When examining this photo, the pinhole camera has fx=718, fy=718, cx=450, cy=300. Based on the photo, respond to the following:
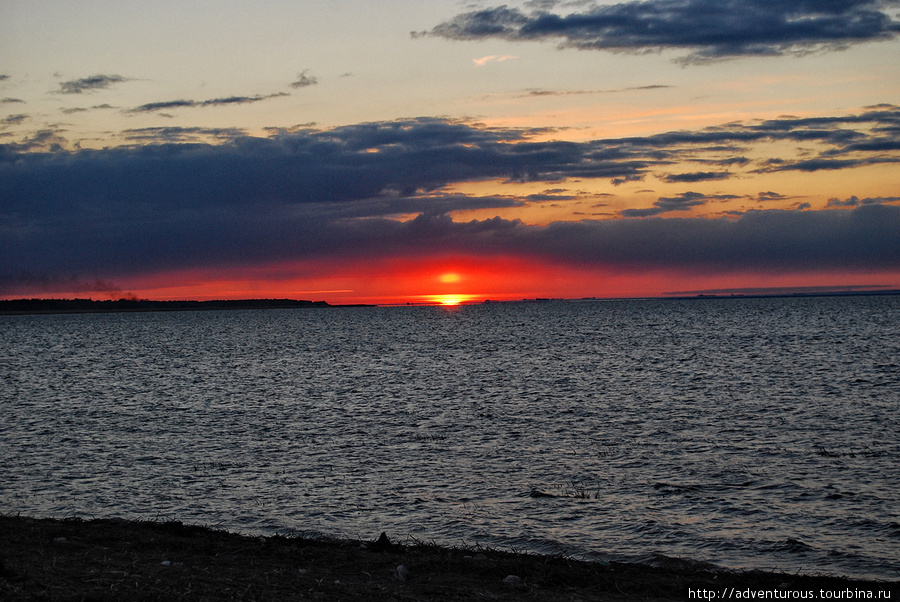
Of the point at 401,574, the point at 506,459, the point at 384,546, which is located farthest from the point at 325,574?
the point at 506,459

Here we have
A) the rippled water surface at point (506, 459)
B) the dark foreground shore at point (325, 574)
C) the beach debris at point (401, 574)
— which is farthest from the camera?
the rippled water surface at point (506, 459)

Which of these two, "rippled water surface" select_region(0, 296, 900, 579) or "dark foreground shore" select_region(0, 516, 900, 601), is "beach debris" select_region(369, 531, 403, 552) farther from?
"rippled water surface" select_region(0, 296, 900, 579)

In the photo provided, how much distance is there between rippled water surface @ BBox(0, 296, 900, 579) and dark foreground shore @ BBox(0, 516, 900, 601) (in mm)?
2773

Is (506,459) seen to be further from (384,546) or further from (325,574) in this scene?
(325,574)

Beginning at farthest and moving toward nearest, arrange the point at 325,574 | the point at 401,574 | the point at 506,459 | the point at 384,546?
1. the point at 506,459
2. the point at 384,546
3. the point at 325,574
4. the point at 401,574

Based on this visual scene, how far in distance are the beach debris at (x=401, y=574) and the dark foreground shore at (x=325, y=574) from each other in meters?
0.02

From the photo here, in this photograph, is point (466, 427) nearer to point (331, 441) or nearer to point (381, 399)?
point (331, 441)

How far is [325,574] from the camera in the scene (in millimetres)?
13047

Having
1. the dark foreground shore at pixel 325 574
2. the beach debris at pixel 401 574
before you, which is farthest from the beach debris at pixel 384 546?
the beach debris at pixel 401 574

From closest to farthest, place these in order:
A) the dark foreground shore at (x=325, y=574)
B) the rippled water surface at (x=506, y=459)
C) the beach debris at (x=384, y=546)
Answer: the dark foreground shore at (x=325, y=574), the beach debris at (x=384, y=546), the rippled water surface at (x=506, y=459)

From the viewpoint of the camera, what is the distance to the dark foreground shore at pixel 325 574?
1148 cm

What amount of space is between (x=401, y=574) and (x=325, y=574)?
1.39m

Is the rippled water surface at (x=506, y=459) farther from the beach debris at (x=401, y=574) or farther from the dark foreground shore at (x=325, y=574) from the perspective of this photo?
the beach debris at (x=401, y=574)

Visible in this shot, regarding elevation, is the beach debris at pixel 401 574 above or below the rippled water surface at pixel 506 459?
above
